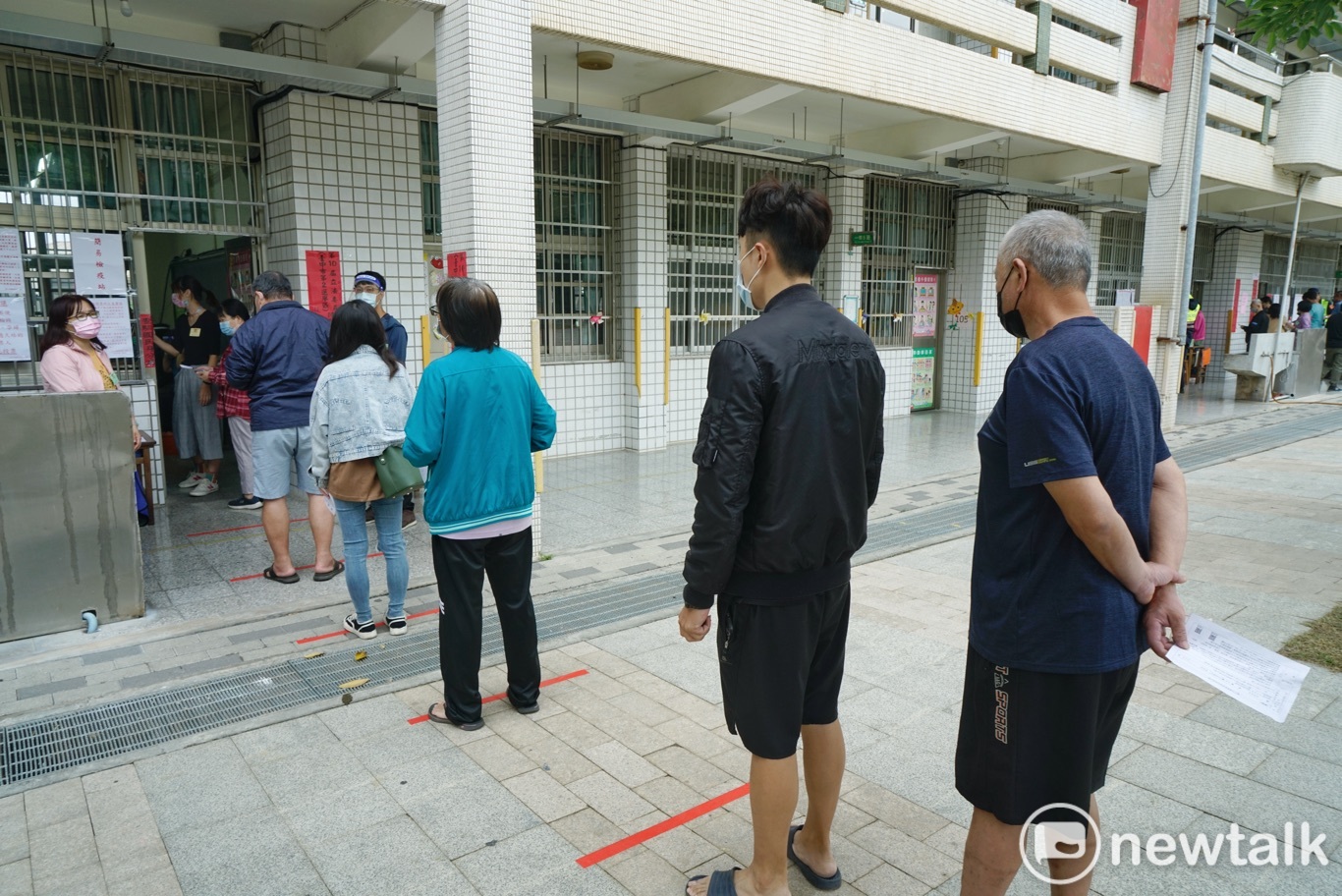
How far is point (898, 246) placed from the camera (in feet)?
43.0

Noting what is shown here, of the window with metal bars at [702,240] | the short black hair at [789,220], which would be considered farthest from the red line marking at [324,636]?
the window with metal bars at [702,240]

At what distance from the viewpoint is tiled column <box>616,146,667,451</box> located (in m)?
9.62

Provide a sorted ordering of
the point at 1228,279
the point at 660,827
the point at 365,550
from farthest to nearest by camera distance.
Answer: the point at 1228,279 → the point at 365,550 → the point at 660,827

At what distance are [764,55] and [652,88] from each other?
2367mm

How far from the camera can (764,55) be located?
23.8 feet

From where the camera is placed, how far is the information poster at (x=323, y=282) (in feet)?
23.8

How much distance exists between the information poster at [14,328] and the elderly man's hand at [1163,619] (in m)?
7.61

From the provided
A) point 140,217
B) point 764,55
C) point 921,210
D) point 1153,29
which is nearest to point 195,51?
point 140,217

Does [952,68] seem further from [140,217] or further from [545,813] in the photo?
[545,813]

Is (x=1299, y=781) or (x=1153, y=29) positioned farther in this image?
(x=1153, y=29)

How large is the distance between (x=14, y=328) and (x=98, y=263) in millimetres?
765

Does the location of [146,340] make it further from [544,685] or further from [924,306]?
[924,306]

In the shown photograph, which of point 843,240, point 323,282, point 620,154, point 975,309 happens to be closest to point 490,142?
point 323,282

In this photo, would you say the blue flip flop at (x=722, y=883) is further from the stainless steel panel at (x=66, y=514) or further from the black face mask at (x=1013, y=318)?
the stainless steel panel at (x=66, y=514)
